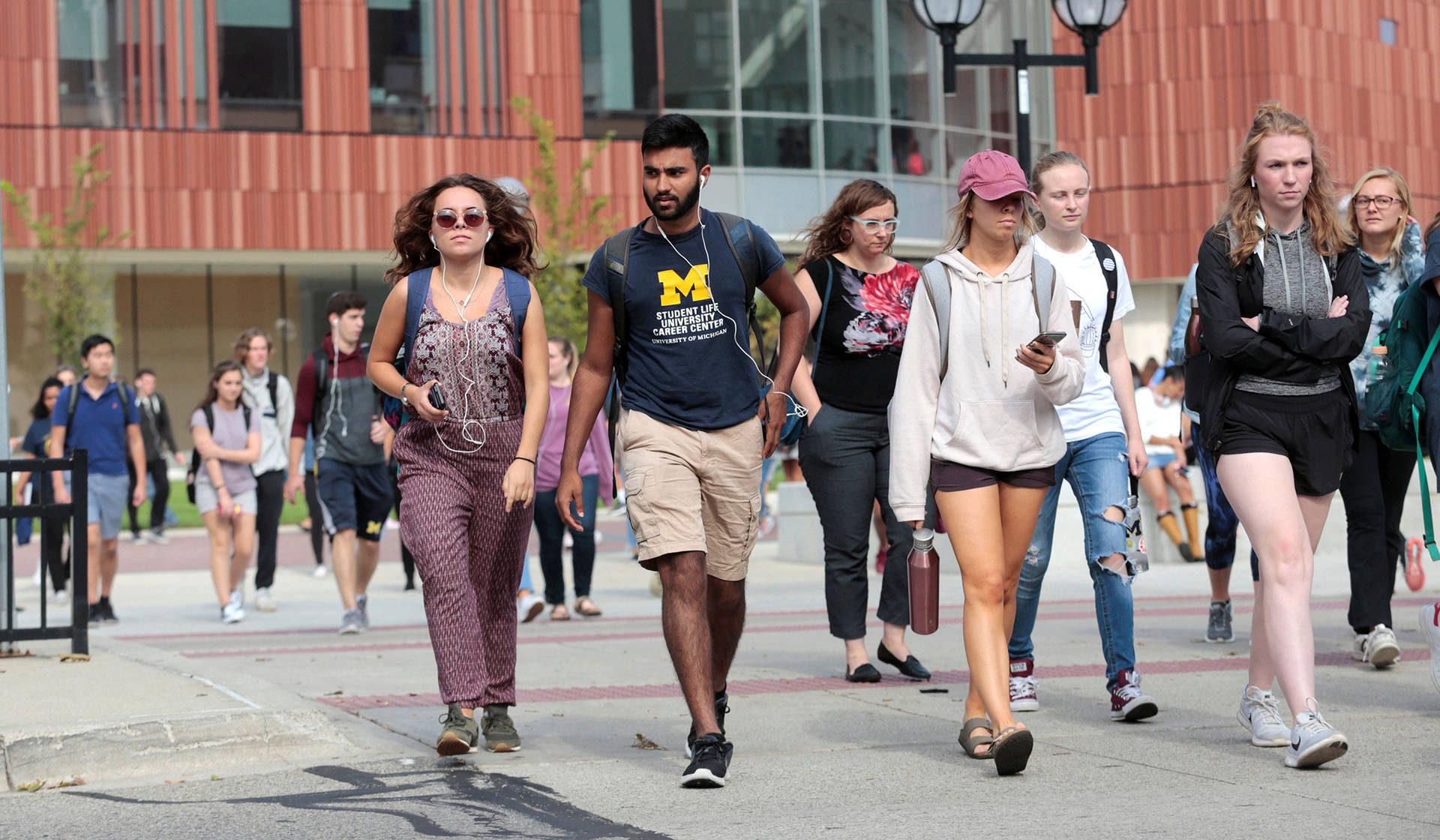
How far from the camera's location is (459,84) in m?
37.7

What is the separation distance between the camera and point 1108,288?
21.5 ft

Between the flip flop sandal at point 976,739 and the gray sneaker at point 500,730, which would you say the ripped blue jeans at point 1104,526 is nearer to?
the flip flop sandal at point 976,739

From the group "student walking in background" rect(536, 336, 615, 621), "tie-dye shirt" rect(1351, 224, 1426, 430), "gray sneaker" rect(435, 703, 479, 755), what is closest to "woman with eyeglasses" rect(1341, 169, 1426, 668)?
"tie-dye shirt" rect(1351, 224, 1426, 430)

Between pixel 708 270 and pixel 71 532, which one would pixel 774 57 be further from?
pixel 708 270

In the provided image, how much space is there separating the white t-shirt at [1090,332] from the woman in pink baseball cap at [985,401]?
83 cm

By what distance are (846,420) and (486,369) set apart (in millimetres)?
2046

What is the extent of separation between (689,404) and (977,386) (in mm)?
897

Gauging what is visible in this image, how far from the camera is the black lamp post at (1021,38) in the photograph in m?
12.1

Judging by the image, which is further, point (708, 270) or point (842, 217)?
→ point (842, 217)

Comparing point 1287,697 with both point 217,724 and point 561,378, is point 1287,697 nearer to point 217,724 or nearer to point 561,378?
point 217,724

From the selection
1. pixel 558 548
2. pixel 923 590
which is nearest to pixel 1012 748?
pixel 923 590

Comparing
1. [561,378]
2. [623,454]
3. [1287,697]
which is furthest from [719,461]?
[561,378]

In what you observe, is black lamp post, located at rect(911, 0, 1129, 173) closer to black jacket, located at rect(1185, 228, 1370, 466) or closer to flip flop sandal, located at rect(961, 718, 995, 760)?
black jacket, located at rect(1185, 228, 1370, 466)

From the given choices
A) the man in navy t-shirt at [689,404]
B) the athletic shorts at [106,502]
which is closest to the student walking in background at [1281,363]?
the man in navy t-shirt at [689,404]
